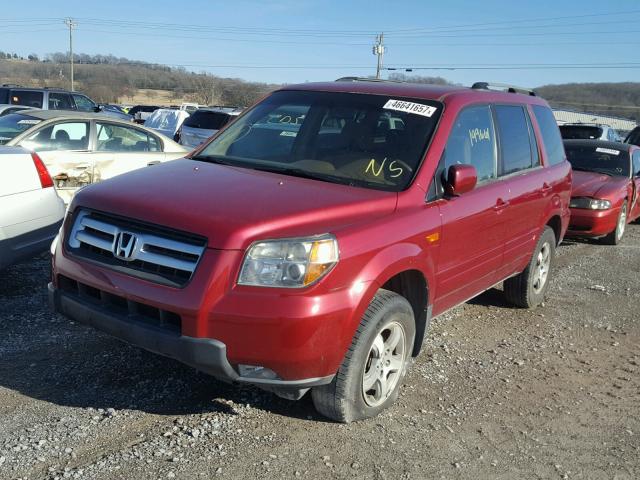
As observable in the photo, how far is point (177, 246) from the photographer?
3.22 metres

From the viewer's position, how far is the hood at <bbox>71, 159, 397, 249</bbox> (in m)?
3.19

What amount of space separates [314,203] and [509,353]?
8.24 feet

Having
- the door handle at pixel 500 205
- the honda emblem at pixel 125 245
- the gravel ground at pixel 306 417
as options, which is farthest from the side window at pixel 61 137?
the door handle at pixel 500 205

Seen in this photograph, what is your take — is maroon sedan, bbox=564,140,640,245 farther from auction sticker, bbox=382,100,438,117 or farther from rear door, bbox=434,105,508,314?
auction sticker, bbox=382,100,438,117

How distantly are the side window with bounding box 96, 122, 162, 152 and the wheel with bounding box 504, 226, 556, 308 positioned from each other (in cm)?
595

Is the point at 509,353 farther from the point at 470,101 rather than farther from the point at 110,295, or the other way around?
the point at 110,295

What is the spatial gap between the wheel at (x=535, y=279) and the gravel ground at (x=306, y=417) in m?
0.73

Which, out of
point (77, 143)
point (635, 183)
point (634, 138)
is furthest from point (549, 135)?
point (634, 138)

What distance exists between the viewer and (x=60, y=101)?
18781 mm

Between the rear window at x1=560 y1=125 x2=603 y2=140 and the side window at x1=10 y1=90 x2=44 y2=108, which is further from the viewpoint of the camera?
the side window at x1=10 y1=90 x2=44 y2=108

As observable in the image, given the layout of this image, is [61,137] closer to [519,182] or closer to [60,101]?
[519,182]

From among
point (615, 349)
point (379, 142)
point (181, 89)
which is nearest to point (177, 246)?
point (379, 142)

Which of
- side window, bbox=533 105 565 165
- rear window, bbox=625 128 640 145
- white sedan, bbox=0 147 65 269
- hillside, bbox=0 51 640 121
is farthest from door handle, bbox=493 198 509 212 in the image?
hillside, bbox=0 51 640 121

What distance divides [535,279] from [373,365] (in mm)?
3122
